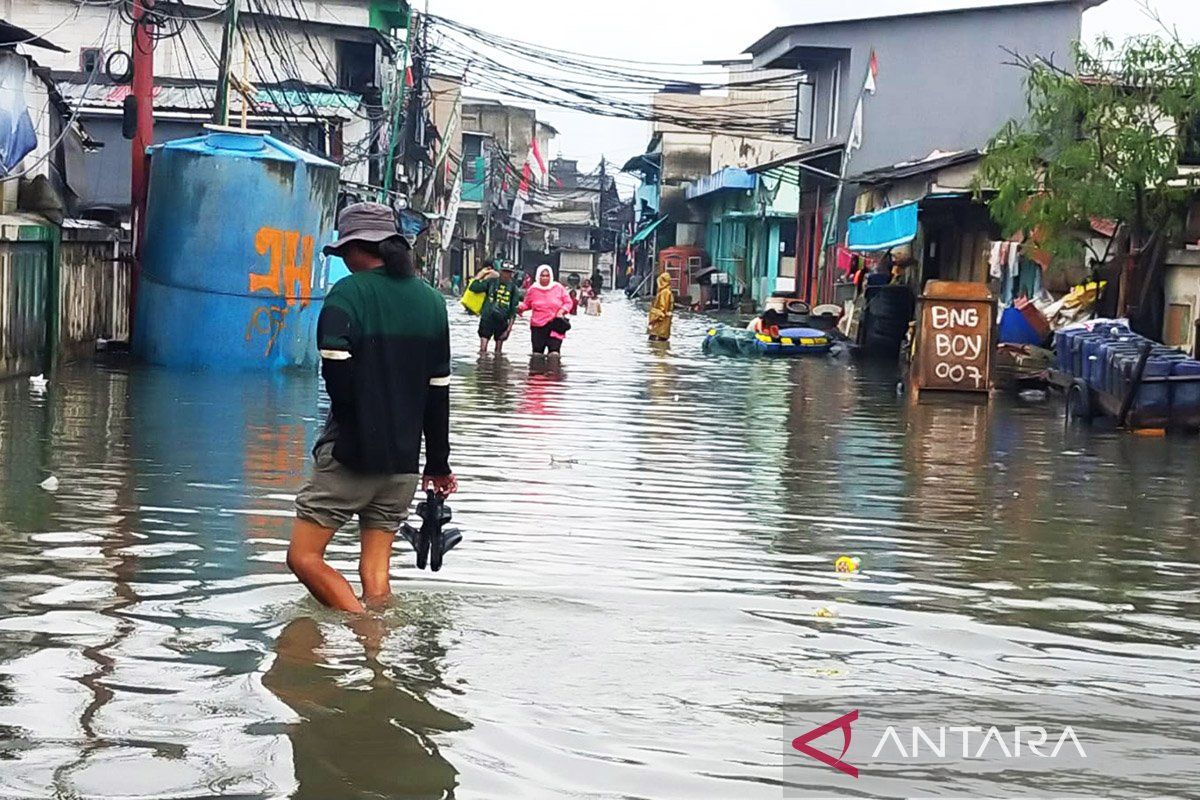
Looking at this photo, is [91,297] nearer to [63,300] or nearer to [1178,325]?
[63,300]

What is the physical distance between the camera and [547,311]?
26.1m

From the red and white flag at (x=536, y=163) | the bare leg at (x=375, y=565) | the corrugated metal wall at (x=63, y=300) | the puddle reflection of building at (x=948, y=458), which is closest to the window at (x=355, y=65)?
the corrugated metal wall at (x=63, y=300)

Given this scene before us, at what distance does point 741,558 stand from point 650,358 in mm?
19010

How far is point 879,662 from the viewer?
664 cm

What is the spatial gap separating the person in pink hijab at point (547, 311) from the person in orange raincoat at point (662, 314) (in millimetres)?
6730

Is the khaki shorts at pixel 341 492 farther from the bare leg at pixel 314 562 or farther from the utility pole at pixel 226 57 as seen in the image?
the utility pole at pixel 226 57

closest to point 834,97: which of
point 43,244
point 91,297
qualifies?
point 91,297

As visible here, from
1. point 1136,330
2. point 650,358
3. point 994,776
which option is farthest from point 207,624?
point 650,358

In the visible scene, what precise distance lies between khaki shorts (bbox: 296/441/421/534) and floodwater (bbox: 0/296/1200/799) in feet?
1.45

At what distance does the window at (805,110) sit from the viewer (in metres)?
46.6

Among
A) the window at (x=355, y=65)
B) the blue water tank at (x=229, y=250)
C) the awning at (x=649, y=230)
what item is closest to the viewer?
the blue water tank at (x=229, y=250)

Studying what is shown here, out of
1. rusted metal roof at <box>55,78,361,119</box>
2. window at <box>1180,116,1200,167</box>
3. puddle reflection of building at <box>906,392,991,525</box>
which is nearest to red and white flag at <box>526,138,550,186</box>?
rusted metal roof at <box>55,78,361,119</box>

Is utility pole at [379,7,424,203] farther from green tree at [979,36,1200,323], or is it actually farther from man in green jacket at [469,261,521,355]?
green tree at [979,36,1200,323]

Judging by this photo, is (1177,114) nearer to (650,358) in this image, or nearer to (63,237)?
(650,358)
